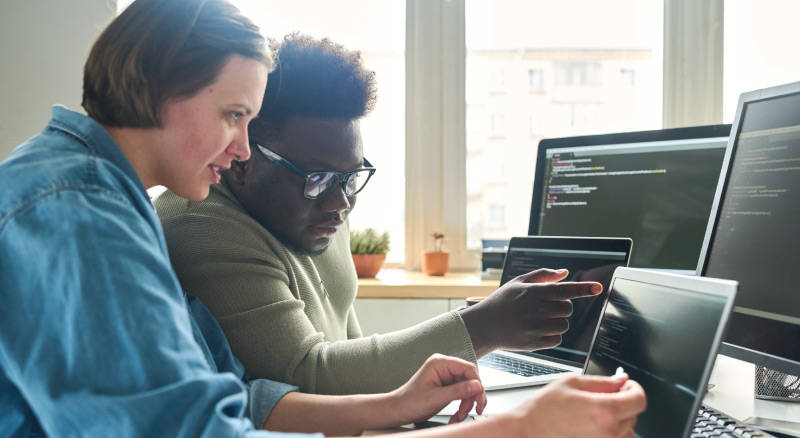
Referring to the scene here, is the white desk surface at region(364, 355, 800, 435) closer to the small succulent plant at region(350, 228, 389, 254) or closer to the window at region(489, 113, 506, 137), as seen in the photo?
the small succulent plant at region(350, 228, 389, 254)

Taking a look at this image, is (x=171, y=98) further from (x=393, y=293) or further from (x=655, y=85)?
(x=655, y=85)

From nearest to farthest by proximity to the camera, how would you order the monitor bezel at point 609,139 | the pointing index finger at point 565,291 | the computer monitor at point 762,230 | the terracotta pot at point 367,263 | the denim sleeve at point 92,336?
the denim sleeve at point 92,336 → the computer monitor at point 762,230 → the pointing index finger at point 565,291 → the monitor bezel at point 609,139 → the terracotta pot at point 367,263

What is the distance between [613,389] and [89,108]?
2.20ft

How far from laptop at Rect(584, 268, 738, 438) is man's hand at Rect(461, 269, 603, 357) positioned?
0.09 m

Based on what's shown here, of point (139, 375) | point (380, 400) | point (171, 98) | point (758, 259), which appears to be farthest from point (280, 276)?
point (758, 259)

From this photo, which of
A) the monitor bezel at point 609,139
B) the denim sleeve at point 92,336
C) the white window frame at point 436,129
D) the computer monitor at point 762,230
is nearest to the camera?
the denim sleeve at point 92,336

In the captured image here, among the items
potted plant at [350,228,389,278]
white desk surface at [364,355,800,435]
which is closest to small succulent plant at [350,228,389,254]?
potted plant at [350,228,389,278]

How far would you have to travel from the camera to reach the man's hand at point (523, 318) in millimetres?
917

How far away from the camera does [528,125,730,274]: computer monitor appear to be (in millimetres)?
1223

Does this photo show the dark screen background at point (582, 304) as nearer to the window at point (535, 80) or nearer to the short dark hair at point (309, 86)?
the short dark hair at point (309, 86)

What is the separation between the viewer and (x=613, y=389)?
63 centimetres

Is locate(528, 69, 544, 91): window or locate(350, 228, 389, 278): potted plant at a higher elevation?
locate(528, 69, 544, 91): window

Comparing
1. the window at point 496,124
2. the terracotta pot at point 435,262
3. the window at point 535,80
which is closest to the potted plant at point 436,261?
the terracotta pot at point 435,262

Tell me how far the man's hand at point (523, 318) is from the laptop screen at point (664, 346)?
0.09 meters
